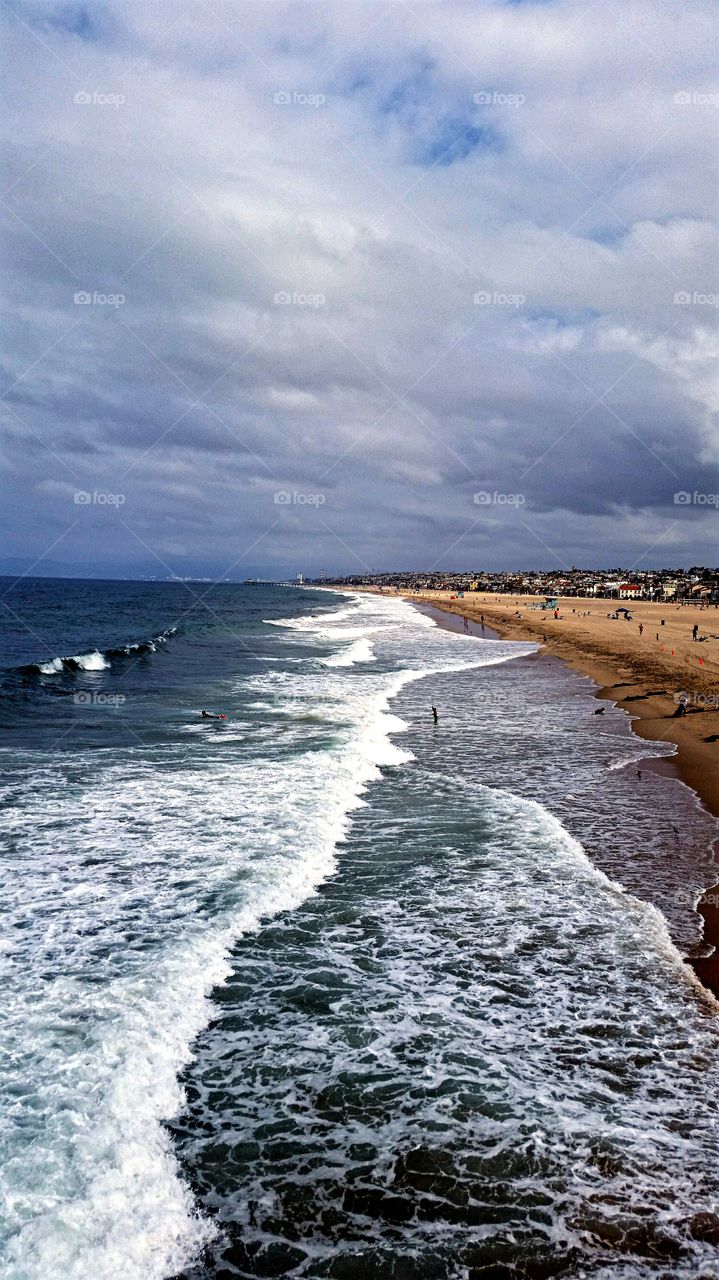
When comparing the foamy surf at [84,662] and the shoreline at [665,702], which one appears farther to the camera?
the foamy surf at [84,662]

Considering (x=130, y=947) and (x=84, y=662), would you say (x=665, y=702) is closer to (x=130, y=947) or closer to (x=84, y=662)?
(x=130, y=947)

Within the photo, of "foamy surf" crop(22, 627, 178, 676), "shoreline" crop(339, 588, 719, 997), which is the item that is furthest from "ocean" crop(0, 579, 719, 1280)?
"foamy surf" crop(22, 627, 178, 676)

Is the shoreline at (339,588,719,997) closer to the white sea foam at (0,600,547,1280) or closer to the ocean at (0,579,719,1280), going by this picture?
the ocean at (0,579,719,1280)

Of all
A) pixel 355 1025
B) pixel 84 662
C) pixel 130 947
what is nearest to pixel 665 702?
pixel 355 1025

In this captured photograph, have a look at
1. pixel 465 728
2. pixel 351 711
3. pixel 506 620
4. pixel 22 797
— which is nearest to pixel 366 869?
pixel 22 797

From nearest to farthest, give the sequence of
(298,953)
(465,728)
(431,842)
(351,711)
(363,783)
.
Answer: (298,953)
(431,842)
(363,783)
(465,728)
(351,711)

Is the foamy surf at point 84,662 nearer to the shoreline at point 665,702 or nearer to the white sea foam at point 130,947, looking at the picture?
the white sea foam at point 130,947

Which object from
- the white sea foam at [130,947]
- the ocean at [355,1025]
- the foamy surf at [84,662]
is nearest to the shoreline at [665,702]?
the ocean at [355,1025]

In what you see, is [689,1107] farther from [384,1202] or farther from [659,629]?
[659,629]
